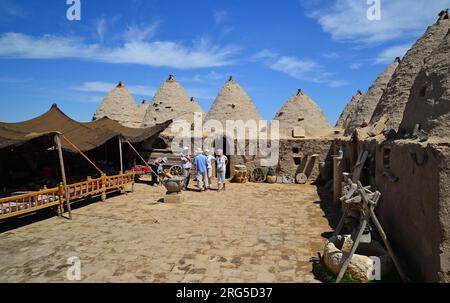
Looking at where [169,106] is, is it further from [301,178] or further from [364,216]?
A: [364,216]

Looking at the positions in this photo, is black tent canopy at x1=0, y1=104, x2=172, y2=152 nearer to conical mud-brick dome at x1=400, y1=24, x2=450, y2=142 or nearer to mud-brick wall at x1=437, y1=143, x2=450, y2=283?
conical mud-brick dome at x1=400, y1=24, x2=450, y2=142

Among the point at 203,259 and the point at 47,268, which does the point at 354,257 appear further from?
the point at 47,268

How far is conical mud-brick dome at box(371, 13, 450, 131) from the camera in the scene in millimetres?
9453

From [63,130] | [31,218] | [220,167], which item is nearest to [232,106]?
[220,167]

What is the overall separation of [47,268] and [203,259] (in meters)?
2.65

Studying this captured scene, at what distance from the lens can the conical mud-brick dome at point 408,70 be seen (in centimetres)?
945

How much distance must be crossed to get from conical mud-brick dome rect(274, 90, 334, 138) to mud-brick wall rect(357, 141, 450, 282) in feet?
40.2

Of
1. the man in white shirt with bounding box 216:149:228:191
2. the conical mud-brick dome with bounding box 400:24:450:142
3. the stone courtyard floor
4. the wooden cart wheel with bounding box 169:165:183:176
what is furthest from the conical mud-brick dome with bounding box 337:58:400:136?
A: the wooden cart wheel with bounding box 169:165:183:176

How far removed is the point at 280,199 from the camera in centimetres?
A: 1077

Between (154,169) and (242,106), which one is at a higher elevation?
(242,106)

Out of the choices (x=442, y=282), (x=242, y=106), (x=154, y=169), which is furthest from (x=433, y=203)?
(x=242, y=106)

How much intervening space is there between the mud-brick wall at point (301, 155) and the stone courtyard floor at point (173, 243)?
4.65 metres

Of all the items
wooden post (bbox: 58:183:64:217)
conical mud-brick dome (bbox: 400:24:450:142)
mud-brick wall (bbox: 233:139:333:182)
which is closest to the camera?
conical mud-brick dome (bbox: 400:24:450:142)

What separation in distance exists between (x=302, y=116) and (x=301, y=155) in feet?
15.1
